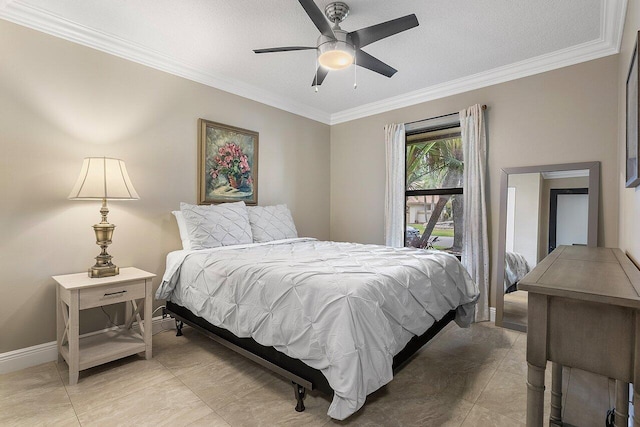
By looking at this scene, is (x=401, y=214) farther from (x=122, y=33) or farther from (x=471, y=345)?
(x=122, y=33)

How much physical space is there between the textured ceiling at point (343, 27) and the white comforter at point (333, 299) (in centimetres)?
182

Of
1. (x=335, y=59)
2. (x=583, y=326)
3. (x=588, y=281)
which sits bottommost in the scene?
(x=583, y=326)

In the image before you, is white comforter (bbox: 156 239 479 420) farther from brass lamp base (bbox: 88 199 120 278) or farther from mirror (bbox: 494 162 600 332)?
mirror (bbox: 494 162 600 332)

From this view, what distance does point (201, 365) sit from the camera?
2254 mm

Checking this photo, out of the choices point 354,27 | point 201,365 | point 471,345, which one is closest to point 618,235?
point 471,345

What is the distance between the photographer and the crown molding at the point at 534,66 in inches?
91.0

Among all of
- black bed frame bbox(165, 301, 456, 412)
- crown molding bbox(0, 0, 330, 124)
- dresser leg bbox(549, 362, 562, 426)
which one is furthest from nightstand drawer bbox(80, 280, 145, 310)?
dresser leg bbox(549, 362, 562, 426)

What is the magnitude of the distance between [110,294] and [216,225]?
38.9 inches

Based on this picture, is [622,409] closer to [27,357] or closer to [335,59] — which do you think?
A: [335,59]

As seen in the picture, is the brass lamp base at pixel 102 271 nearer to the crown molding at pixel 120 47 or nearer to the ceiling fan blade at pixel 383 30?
the crown molding at pixel 120 47

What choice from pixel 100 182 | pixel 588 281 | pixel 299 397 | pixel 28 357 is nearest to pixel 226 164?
pixel 100 182

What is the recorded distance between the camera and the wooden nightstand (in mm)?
2010

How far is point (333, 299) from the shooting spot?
1525 millimetres

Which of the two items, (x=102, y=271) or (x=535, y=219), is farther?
(x=535, y=219)
